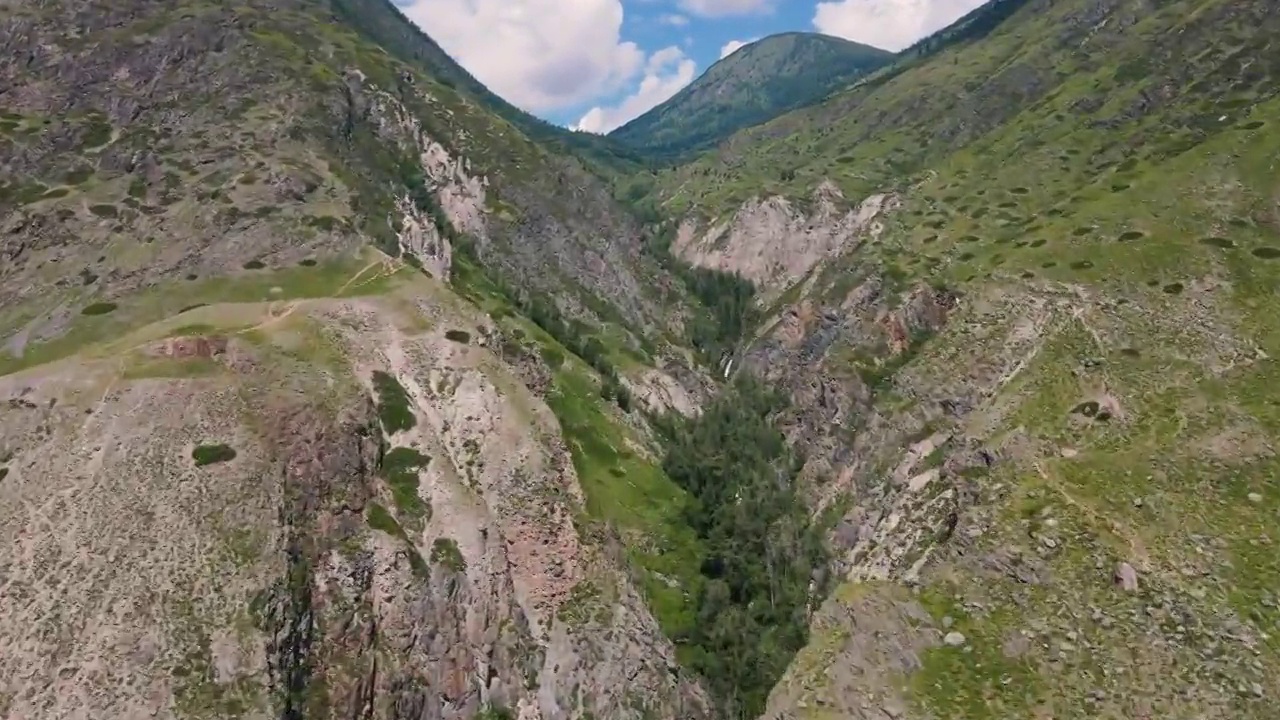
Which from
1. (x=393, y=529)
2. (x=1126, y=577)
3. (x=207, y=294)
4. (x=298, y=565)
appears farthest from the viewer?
(x=207, y=294)

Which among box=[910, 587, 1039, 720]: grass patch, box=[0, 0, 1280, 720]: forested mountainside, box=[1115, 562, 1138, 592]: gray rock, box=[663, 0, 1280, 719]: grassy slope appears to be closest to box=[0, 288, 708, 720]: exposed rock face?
box=[0, 0, 1280, 720]: forested mountainside

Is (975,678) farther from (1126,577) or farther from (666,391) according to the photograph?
(666,391)

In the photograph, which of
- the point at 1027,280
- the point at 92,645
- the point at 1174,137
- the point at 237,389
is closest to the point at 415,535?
the point at 237,389

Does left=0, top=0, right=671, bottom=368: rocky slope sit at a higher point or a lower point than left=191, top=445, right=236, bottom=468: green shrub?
higher

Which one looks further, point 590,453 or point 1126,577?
point 590,453

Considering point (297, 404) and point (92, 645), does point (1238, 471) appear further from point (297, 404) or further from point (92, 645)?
point (92, 645)

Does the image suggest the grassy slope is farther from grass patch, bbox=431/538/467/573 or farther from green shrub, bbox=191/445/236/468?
green shrub, bbox=191/445/236/468

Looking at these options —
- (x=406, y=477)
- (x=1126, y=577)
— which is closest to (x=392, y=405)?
(x=406, y=477)
